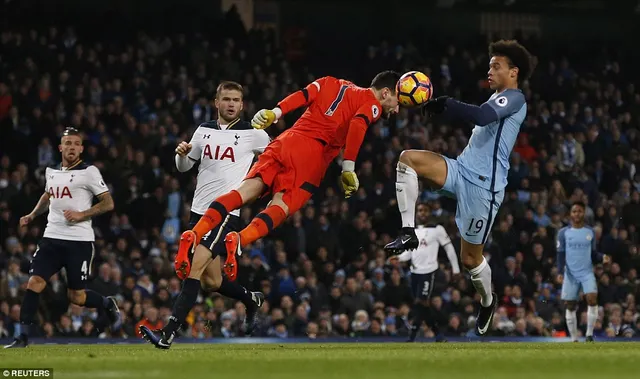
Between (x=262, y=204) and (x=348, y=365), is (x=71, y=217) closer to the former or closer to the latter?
(x=348, y=365)

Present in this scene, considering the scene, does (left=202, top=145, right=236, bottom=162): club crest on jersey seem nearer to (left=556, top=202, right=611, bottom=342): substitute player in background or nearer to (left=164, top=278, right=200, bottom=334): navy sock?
(left=164, top=278, right=200, bottom=334): navy sock

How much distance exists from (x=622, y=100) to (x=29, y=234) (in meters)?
16.5

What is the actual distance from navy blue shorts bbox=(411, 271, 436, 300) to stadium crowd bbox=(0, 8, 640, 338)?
74.4 inches

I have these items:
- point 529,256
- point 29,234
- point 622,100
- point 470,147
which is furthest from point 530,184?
point 470,147

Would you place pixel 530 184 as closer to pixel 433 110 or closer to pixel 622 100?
pixel 622 100

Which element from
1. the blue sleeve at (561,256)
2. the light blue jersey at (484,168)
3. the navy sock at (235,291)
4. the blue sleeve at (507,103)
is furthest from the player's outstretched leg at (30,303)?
the blue sleeve at (561,256)

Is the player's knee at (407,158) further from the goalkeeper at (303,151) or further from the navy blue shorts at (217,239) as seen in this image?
the navy blue shorts at (217,239)

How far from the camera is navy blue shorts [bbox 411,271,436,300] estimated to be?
17844mm

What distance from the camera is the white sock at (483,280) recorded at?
11492mm

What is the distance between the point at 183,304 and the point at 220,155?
2223mm

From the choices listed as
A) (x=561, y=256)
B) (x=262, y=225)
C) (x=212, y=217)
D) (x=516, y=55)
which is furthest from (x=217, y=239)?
(x=561, y=256)

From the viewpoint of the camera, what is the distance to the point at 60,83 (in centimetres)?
2209

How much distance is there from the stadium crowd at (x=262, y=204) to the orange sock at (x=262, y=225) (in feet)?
27.1

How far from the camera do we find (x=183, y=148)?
11008 mm
